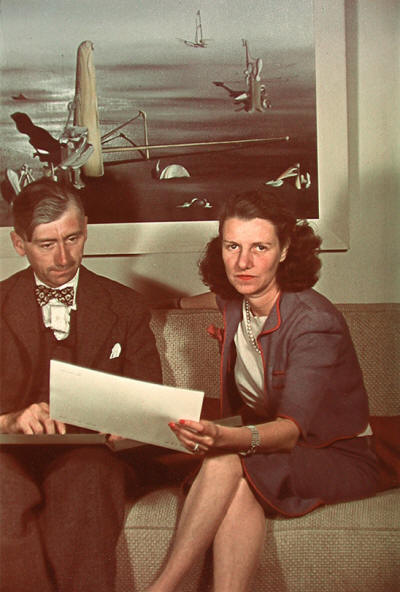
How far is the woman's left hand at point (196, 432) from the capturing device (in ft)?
3.40

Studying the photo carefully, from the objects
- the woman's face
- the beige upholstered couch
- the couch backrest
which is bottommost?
the beige upholstered couch

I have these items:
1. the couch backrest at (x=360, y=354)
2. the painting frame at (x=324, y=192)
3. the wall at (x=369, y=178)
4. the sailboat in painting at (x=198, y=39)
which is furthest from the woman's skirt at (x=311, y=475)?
the sailboat in painting at (x=198, y=39)

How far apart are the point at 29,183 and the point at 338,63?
2.42 feet

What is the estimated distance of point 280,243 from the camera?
1.27m

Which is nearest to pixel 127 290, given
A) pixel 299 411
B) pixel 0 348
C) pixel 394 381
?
pixel 0 348

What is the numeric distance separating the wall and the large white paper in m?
0.34

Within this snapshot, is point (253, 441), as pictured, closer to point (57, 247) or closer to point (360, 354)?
point (360, 354)

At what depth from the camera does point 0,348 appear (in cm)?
133

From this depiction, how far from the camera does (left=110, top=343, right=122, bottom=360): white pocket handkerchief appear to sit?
1335 mm

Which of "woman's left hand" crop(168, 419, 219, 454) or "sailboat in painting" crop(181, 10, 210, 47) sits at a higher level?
"sailboat in painting" crop(181, 10, 210, 47)

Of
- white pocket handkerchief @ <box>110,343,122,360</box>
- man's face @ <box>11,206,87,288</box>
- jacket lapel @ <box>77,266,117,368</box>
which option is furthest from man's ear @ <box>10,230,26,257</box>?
white pocket handkerchief @ <box>110,343,122,360</box>

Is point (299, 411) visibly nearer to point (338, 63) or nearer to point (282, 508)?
point (282, 508)

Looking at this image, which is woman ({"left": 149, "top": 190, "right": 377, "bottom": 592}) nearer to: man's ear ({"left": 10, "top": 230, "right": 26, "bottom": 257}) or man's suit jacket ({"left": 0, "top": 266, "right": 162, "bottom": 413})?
man's suit jacket ({"left": 0, "top": 266, "right": 162, "bottom": 413})

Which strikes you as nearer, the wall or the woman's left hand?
the woman's left hand
